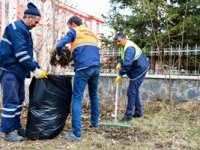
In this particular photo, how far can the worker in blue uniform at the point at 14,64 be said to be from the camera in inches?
160

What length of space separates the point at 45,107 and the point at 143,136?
4.97ft

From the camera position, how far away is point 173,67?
7.75 metres

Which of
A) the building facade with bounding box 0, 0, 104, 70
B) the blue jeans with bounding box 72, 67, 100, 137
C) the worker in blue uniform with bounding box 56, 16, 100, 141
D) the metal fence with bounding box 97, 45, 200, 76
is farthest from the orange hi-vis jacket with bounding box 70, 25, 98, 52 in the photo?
the metal fence with bounding box 97, 45, 200, 76

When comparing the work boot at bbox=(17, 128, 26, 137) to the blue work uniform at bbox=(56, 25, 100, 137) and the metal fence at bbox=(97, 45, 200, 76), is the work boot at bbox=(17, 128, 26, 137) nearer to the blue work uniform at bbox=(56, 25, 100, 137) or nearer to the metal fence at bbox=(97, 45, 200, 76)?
the blue work uniform at bbox=(56, 25, 100, 137)

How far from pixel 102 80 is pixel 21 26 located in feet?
13.9

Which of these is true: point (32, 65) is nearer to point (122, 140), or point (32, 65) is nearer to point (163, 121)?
point (122, 140)

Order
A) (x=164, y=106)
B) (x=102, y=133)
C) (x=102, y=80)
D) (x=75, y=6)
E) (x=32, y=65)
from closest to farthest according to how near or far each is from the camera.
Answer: (x=32, y=65)
(x=102, y=133)
(x=164, y=106)
(x=75, y=6)
(x=102, y=80)

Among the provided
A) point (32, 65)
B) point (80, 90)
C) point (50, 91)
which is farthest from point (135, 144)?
point (32, 65)

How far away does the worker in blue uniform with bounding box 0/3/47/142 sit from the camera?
4.07m

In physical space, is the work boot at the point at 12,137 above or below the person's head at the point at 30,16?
below

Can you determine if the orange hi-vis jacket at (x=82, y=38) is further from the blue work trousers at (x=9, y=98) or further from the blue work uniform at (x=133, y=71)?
the blue work uniform at (x=133, y=71)

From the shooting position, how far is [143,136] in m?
4.64

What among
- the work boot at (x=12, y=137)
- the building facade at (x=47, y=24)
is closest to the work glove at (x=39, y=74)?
the work boot at (x=12, y=137)

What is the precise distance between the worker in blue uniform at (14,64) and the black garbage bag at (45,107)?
150 millimetres
